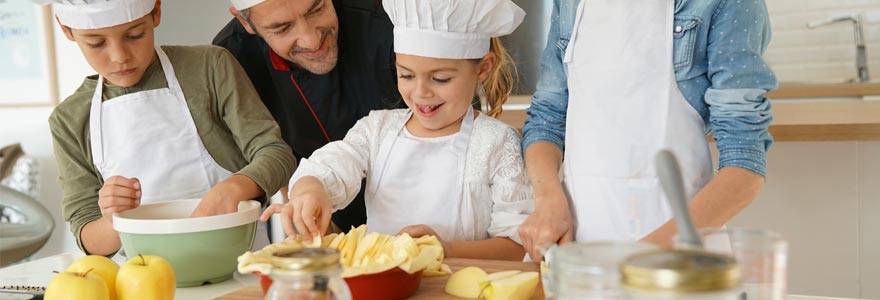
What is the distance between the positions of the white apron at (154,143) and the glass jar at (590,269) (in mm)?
1001

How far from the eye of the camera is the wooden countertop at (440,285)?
98 centimetres

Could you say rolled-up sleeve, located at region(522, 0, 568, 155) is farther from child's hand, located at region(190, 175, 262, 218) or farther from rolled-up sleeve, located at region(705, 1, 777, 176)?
child's hand, located at region(190, 175, 262, 218)

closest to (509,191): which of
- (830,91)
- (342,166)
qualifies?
(342,166)

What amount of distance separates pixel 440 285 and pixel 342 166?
0.40 meters

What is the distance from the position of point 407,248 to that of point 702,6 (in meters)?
0.55

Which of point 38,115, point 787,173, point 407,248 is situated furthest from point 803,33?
point 38,115

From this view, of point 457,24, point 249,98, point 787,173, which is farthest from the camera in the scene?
point 787,173

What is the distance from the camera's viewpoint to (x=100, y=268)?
3.24 ft

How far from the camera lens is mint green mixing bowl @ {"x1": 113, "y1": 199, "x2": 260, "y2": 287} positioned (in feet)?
3.59

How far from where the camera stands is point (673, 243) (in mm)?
536

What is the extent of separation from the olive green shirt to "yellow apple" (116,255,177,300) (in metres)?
0.38

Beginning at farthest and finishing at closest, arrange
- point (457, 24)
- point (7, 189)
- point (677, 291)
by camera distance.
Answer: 1. point (7, 189)
2. point (457, 24)
3. point (677, 291)

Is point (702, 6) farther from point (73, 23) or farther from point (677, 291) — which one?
point (73, 23)

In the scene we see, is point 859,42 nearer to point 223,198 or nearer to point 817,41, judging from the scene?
point 817,41
